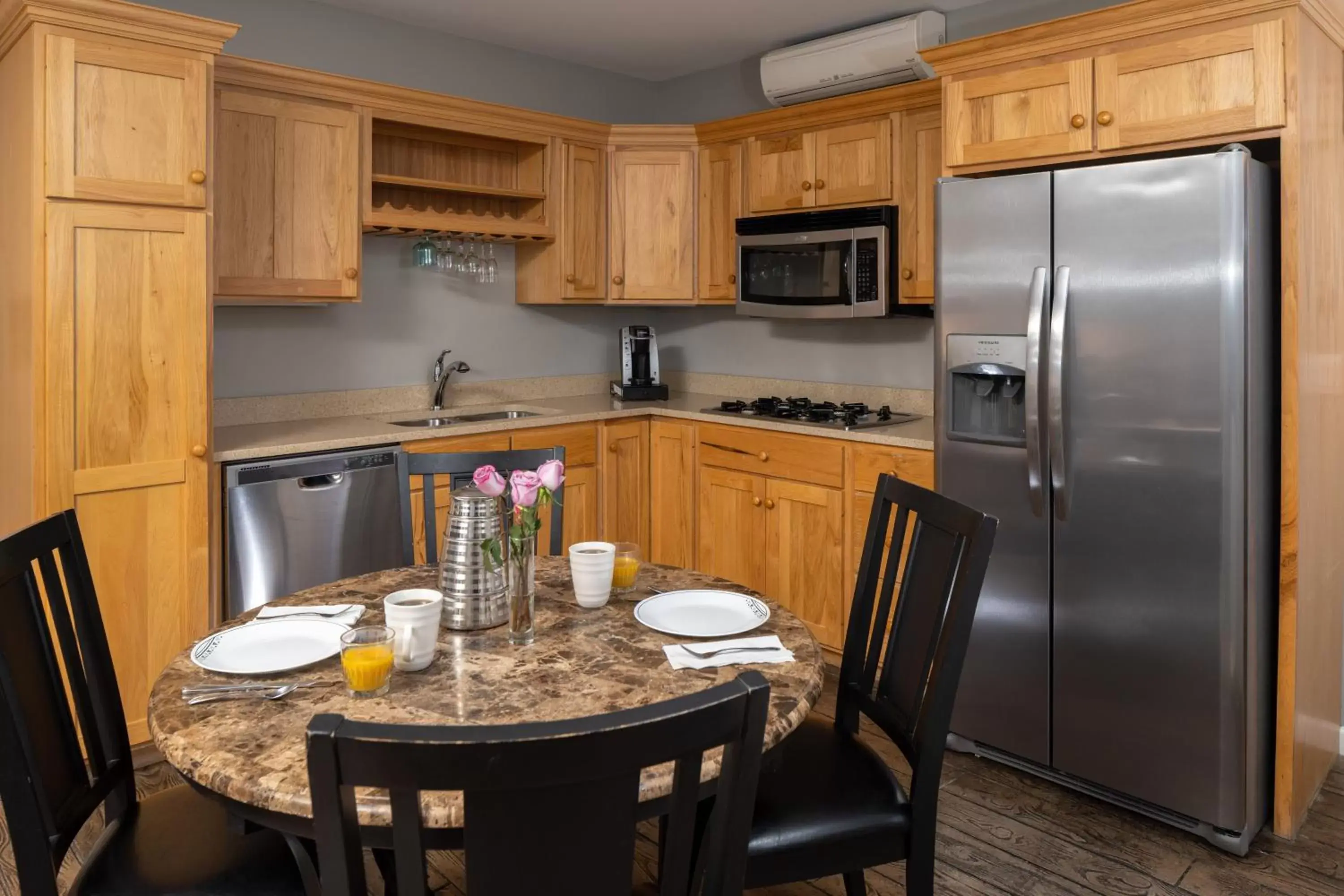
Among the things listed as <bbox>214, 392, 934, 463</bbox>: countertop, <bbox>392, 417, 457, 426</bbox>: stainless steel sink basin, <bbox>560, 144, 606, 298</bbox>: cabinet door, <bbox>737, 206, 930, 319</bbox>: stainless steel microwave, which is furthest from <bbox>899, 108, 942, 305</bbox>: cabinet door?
<bbox>392, 417, 457, 426</bbox>: stainless steel sink basin

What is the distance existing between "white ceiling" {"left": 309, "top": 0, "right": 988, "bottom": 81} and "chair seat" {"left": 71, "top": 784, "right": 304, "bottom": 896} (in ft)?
10.5

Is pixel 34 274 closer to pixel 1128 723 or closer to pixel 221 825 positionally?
pixel 221 825

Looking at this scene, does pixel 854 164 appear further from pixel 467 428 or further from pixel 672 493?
pixel 467 428

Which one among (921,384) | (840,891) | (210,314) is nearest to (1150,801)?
(840,891)

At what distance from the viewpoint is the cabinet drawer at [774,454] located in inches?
140

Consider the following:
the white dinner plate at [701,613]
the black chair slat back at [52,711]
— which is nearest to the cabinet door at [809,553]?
the white dinner plate at [701,613]

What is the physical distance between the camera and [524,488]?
1.63 meters

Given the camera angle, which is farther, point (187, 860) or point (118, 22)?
point (118, 22)

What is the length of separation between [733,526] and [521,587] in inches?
92.9

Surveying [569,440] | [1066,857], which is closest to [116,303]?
[569,440]

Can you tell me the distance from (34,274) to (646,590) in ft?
6.47

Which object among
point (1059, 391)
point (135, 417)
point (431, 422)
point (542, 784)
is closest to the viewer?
point (542, 784)

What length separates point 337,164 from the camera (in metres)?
3.53

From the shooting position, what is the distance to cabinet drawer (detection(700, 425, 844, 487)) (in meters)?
3.56
